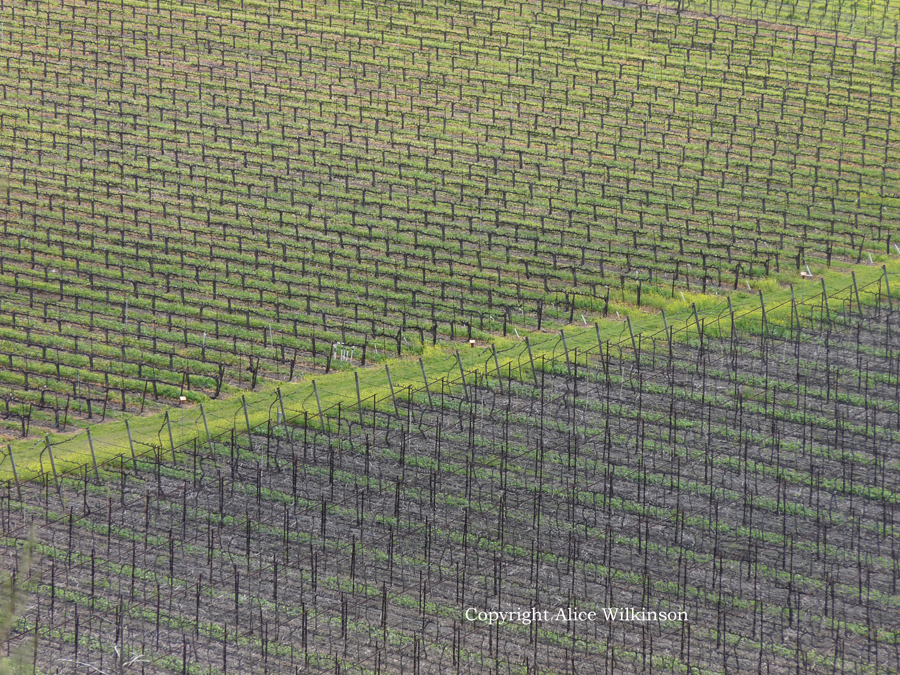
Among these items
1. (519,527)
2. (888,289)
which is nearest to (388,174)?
(888,289)

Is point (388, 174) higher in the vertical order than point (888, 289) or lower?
lower

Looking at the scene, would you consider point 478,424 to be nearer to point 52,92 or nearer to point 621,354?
point 621,354

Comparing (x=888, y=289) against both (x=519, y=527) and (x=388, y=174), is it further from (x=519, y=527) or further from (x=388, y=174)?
(x=388, y=174)

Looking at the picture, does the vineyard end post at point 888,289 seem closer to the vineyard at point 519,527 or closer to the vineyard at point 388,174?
the vineyard at point 519,527

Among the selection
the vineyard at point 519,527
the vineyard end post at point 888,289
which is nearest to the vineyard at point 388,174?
the vineyard end post at point 888,289

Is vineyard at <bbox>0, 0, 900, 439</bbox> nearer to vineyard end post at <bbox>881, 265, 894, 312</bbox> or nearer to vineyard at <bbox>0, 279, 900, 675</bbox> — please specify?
vineyard end post at <bbox>881, 265, 894, 312</bbox>

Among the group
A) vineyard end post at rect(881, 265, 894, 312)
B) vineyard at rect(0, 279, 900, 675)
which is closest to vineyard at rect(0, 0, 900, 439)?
vineyard end post at rect(881, 265, 894, 312)
